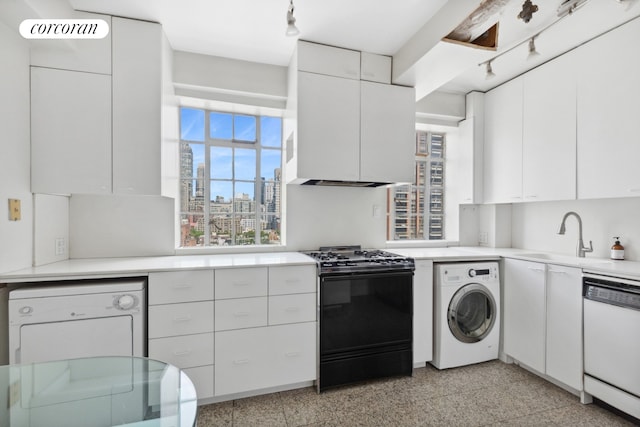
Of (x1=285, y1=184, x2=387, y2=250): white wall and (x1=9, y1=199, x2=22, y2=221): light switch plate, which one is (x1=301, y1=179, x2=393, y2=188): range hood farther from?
(x1=9, y1=199, x2=22, y2=221): light switch plate

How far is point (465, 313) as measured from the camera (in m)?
2.63

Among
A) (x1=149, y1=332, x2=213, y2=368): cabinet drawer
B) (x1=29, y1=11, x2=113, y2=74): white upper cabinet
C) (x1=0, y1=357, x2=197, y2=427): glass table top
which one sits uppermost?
(x1=29, y1=11, x2=113, y2=74): white upper cabinet

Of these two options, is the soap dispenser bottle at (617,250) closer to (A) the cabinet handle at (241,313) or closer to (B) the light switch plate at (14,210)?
(A) the cabinet handle at (241,313)

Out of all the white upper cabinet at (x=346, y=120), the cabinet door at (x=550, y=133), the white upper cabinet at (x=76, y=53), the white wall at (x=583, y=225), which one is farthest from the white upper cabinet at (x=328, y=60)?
the white wall at (x=583, y=225)

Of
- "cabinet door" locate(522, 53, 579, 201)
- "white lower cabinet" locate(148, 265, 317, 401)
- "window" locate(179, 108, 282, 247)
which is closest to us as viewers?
"white lower cabinet" locate(148, 265, 317, 401)

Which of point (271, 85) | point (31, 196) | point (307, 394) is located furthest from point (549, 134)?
point (31, 196)

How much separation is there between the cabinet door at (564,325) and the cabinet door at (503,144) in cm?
93

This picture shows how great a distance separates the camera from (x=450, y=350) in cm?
250

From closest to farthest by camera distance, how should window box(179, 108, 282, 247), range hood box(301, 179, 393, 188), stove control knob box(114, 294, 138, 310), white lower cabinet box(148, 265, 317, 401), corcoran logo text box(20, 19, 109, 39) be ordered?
corcoran logo text box(20, 19, 109, 39) < stove control knob box(114, 294, 138, 310) < white lower cabinet box(148, 265, 317, 401) < range hood box(301, 179, 393, 188) < window box(179, 108, 282, 247)

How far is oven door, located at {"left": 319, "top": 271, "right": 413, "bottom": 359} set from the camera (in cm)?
221

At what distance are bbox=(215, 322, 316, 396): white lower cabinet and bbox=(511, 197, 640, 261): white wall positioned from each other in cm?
252

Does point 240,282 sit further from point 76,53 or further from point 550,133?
point 550,133

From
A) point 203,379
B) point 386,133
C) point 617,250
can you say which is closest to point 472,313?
point 617,250

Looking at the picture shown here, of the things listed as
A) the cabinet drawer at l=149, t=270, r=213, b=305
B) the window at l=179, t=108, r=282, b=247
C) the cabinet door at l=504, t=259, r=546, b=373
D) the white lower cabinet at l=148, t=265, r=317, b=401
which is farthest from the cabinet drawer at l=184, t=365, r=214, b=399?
the cabinet door at l=504, t=259, r=546, b=373
